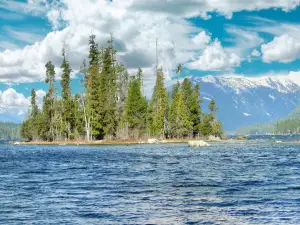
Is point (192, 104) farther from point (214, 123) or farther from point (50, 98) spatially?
point (50, 98)

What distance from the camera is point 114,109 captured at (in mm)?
133375

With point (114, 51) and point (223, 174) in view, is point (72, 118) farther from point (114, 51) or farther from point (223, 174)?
point (223, 174)

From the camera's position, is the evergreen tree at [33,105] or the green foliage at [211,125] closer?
the green foliage at [211,125]

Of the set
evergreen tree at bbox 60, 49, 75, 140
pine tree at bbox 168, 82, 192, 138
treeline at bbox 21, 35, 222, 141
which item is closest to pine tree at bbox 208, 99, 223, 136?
treeline at bbox 21, 35, 222, 141

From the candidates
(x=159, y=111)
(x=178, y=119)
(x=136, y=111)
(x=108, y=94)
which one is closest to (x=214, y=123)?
(x=178, y=119)

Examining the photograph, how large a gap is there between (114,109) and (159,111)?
14342mm

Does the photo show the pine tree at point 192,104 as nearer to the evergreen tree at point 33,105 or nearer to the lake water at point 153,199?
the evergreen tree at point 33,105

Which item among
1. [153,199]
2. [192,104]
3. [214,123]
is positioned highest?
[192,104]

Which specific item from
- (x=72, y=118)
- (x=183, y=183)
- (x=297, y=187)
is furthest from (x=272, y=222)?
(x=72, y=118)

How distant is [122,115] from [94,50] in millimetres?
25647

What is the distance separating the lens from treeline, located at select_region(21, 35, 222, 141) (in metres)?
132

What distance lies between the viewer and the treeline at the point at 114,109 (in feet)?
433

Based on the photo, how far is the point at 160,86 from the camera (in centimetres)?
13812

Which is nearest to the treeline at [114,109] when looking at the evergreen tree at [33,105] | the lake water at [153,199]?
the evergreen tree at [33,105]
